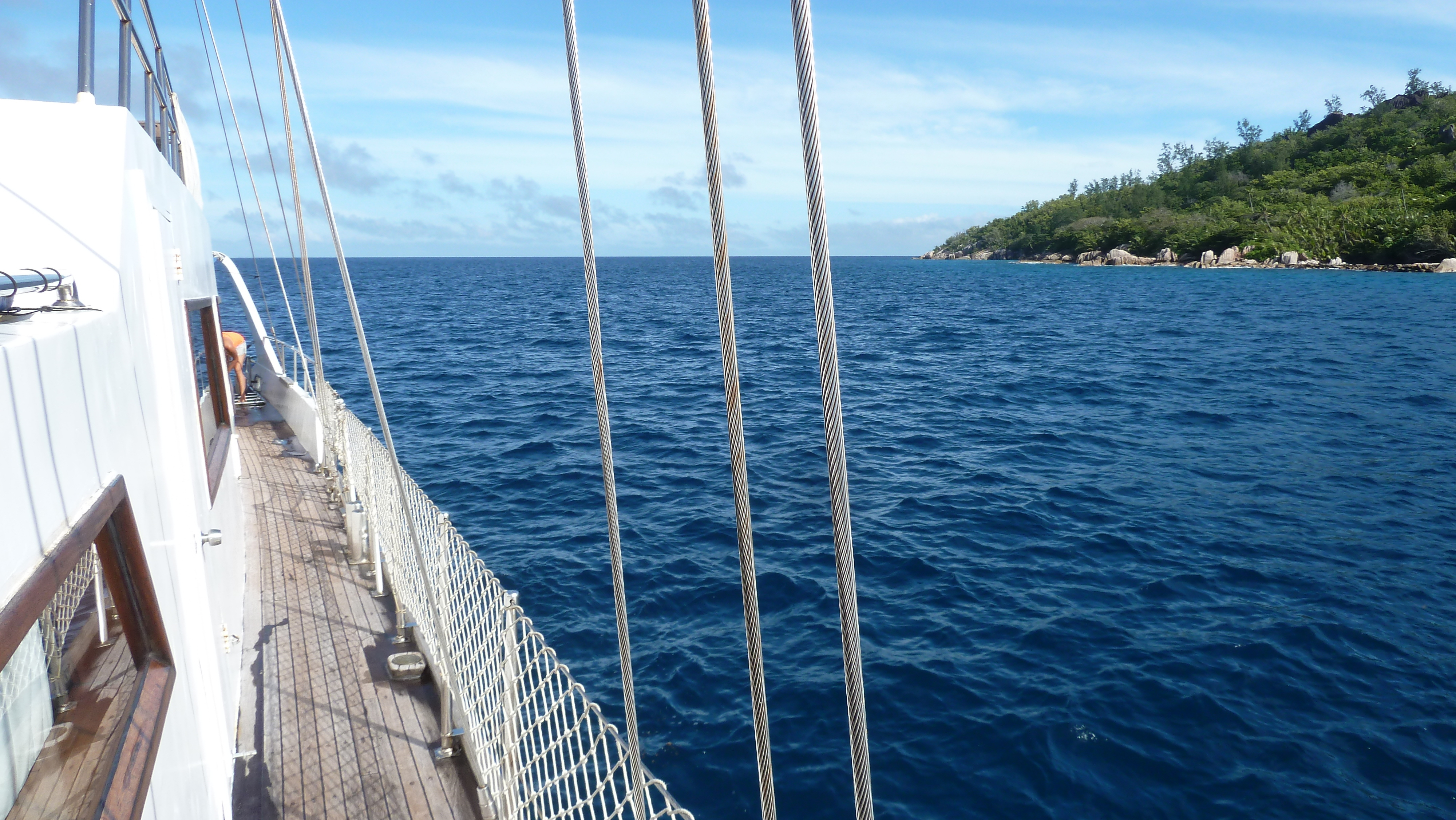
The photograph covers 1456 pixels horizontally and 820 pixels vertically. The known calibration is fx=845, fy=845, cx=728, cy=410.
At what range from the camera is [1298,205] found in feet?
278

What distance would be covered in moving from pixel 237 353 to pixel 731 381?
1094 cm

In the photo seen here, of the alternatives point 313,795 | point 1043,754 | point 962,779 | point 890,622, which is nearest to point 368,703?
point 313,795

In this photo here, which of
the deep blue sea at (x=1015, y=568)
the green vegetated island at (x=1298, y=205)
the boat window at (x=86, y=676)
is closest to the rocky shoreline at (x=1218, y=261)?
the green vegetated island at (x=1298, y=205)

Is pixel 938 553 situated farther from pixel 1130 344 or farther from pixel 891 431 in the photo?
pixel 1130 344

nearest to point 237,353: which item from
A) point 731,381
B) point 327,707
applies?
point 327,707

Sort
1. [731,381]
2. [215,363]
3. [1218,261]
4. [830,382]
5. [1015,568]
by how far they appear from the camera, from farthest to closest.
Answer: [1218,261]
[1015,568]
[215,363]
[731,381]
[830,382]

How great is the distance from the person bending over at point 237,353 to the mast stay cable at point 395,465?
7412 mm

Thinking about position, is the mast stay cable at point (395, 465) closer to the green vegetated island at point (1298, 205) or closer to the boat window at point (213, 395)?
the boat window at point (213, 395)

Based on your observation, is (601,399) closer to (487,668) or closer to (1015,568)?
(487,668)

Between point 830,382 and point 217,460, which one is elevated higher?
point 830,382

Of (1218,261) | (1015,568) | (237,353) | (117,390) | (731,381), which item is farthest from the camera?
(1218,261)

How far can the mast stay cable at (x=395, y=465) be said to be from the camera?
387cm

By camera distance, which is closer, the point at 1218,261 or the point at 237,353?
the point at 237,353

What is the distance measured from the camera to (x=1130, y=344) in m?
33.4
